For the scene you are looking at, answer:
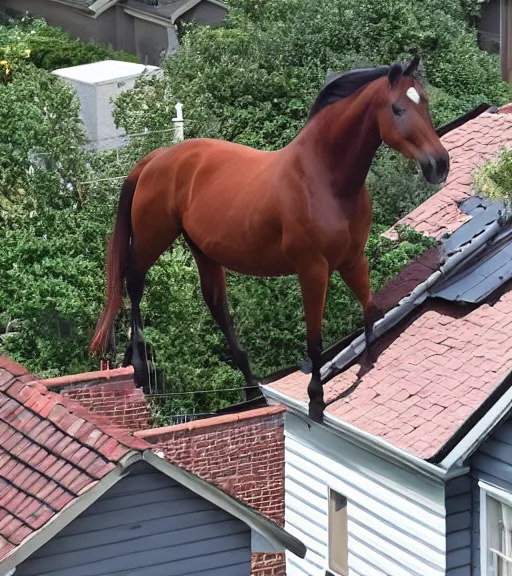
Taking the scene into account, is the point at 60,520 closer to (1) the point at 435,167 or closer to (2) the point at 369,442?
(1) the point at 435,167

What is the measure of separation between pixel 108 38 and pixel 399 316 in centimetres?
2325

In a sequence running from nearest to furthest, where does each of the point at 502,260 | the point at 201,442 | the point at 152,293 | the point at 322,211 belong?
1. the point at 322,211
2. the point at 502,260
3. the point at 201,442
4. the point at 152,293

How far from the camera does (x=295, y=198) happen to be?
10.5 meters

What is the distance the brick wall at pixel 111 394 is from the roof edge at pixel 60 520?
5706 mm

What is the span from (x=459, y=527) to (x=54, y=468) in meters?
3.98

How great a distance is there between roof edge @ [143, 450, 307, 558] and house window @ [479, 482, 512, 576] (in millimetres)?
2254

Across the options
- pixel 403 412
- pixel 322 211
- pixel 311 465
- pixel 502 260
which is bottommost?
pixel 311 465

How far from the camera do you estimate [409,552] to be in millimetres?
11453

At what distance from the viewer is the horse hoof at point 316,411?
1159 cm

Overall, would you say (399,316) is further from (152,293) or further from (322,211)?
(152,293)

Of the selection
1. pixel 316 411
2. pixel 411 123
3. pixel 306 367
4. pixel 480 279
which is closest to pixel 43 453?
pixel 316 411

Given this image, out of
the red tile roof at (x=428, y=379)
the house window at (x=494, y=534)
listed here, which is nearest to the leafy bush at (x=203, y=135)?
the red tile roof at (x=428, y=379)

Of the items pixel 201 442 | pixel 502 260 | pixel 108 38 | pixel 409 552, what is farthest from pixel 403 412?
pixel 108 38

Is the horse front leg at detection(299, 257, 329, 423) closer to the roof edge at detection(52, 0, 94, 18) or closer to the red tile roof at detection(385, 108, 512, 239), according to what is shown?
the red tile roof at detection(385, 108, 512, 239)
